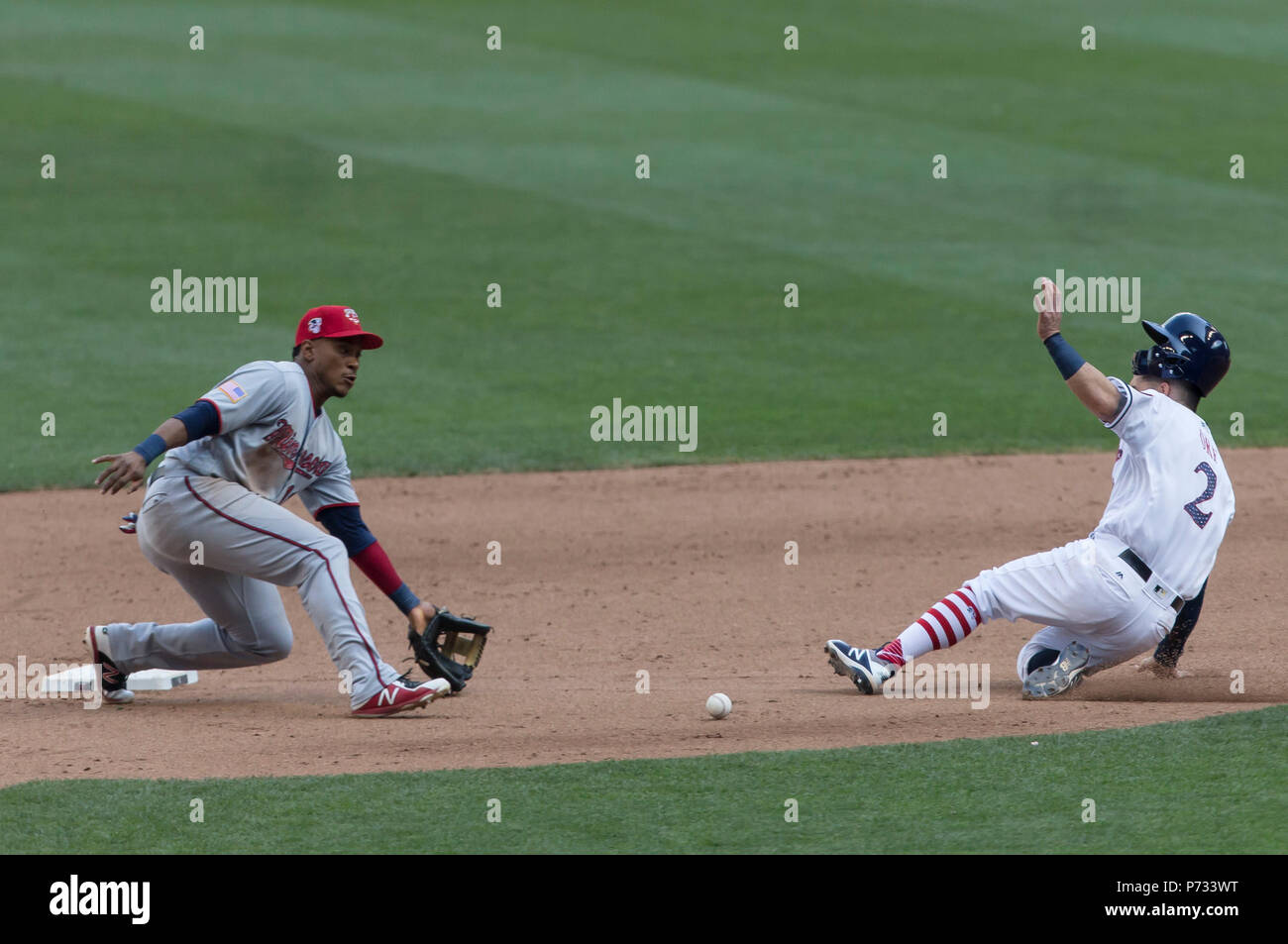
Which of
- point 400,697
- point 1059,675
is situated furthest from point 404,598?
point 1059,675

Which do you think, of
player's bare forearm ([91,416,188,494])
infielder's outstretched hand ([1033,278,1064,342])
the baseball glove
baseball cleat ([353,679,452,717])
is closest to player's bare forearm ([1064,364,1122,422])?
infielder's outstretched hand ([1033,278,1064,342])

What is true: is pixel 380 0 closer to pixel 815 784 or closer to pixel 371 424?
pixel 371 424

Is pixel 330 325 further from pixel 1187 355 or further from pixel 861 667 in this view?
pixel 1187 355

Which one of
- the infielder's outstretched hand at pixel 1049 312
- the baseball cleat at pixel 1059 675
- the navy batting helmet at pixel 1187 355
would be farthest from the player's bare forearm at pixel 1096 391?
the baseball cleat at pixel 1059 675

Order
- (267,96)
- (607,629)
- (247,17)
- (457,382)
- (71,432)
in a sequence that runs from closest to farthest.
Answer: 1. (607,629)
2. (71,432)
3. (457,382)
4. (267,96)
5. (247,17)

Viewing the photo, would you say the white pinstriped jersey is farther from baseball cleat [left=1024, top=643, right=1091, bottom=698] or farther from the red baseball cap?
the red baseball cap

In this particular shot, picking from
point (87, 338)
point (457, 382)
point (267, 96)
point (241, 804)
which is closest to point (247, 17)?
point (267, 96)
